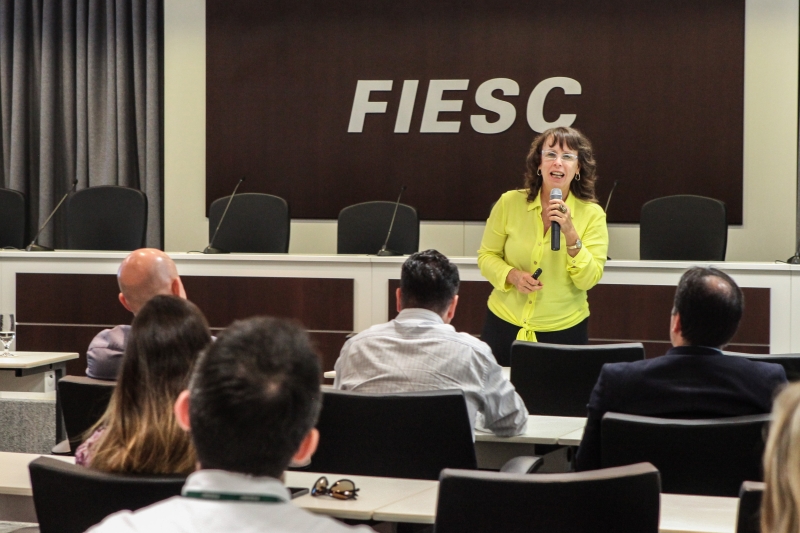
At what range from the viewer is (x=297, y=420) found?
1.06m

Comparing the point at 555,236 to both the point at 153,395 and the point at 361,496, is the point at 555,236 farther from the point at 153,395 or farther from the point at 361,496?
the point at 153,395

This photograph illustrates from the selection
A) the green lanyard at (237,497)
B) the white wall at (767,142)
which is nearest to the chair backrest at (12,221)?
the white wall at (767,142)

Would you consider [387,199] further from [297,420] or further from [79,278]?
[297,420]

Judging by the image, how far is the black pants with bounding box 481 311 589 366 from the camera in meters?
3.69

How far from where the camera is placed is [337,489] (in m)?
1.92

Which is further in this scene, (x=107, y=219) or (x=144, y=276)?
(x=107, y=219)

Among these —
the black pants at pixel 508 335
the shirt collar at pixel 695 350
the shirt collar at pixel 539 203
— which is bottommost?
the black pants at pixel 508 335

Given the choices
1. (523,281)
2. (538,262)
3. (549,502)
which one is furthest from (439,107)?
(549,502)

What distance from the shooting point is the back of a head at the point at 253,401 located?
103cm

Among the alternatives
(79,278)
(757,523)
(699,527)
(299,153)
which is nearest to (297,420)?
(757,523)

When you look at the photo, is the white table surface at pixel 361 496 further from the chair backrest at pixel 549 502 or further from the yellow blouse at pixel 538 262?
the yellow blouse at pixel 538 262

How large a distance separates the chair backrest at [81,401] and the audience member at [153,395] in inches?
35.9

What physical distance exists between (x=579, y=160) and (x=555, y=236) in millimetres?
348

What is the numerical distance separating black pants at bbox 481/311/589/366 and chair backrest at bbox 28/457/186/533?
2323mm
